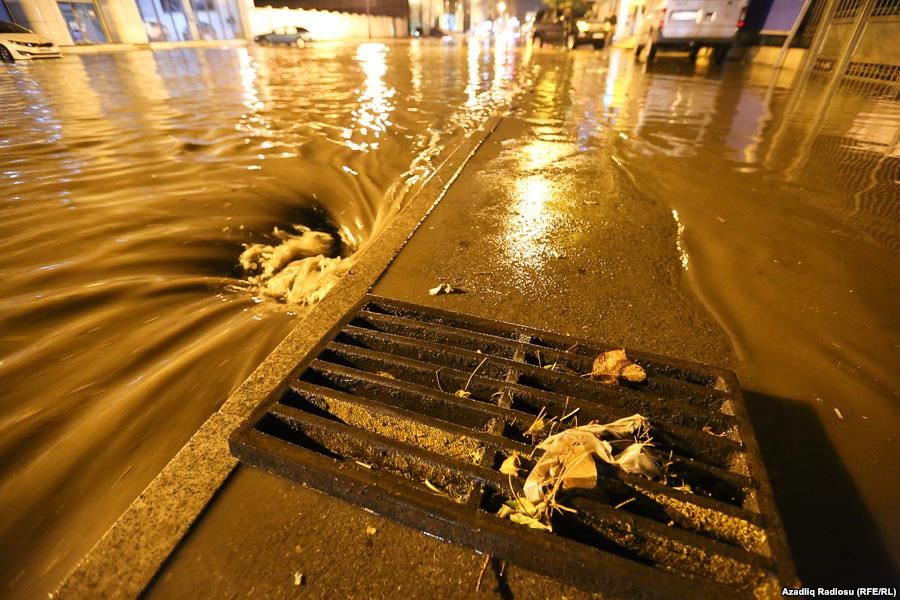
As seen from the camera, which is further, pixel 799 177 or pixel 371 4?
pixel 371 4

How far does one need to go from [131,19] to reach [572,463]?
35614 mm

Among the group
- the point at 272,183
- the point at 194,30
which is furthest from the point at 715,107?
the point at 194,30

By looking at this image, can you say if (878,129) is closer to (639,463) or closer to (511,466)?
(639,463)

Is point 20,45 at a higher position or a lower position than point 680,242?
higher

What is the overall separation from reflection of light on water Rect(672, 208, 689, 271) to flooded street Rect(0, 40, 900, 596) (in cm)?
3

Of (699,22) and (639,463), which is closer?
(639,463)

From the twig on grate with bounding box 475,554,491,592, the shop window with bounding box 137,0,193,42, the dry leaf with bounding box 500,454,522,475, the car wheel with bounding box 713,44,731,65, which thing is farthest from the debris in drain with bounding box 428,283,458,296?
the shop window with bounding box 137,0,193,42

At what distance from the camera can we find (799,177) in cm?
386

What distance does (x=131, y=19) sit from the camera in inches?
969

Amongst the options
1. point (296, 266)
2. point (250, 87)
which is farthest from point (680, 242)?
point (250, 87)

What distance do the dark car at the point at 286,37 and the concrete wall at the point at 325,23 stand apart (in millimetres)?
3810

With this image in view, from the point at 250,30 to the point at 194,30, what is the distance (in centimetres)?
387

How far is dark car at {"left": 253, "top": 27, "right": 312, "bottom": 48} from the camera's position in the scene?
27219 millimetres

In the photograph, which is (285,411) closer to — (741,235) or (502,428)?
(502,428)
